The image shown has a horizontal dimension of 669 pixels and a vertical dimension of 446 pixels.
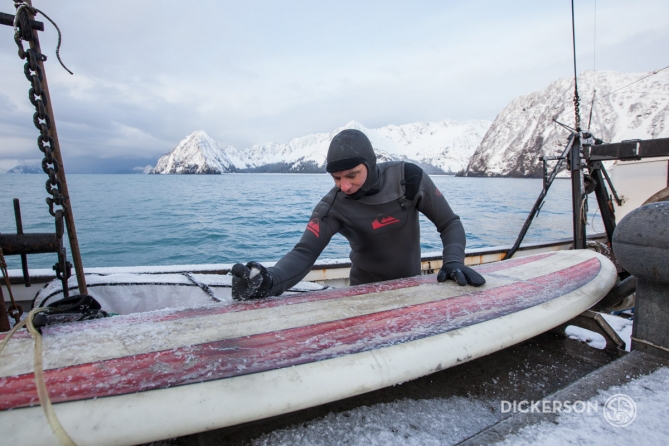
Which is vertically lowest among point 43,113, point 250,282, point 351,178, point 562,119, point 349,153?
point 250,282

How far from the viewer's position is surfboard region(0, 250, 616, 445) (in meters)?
1.14

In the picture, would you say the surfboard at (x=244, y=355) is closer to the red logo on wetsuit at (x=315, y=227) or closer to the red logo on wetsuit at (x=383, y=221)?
the red logo on wetsuit at (x=315, y=227)

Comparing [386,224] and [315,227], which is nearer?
[315,227]

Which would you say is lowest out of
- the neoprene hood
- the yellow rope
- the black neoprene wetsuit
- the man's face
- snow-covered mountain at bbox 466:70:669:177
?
the yellow rope

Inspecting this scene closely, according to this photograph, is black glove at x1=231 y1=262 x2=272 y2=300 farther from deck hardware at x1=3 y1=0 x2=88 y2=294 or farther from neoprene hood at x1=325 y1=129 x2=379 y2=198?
deck hardware at x1=3 y1=0 x2=88 y2=294

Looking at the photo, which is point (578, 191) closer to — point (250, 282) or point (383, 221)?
point (383, 221)

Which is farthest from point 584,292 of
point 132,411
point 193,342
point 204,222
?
point 204,222

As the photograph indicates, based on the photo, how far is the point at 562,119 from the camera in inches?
3848

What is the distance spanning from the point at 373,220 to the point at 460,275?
88 centimetres

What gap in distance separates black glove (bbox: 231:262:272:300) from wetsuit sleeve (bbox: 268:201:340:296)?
0.26 ft

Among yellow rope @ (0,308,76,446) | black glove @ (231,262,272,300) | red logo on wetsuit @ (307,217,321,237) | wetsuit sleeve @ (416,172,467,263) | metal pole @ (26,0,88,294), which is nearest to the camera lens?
yellow rope @ (0,308,76,446)

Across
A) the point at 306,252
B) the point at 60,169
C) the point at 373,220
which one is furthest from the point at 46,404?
the point at 373,220

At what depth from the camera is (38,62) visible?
238 cm

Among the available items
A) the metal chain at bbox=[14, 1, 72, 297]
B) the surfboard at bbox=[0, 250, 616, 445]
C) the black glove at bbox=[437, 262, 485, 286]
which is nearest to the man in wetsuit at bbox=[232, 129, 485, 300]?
the black glove at bbox=[437, 262, 485, 286]
